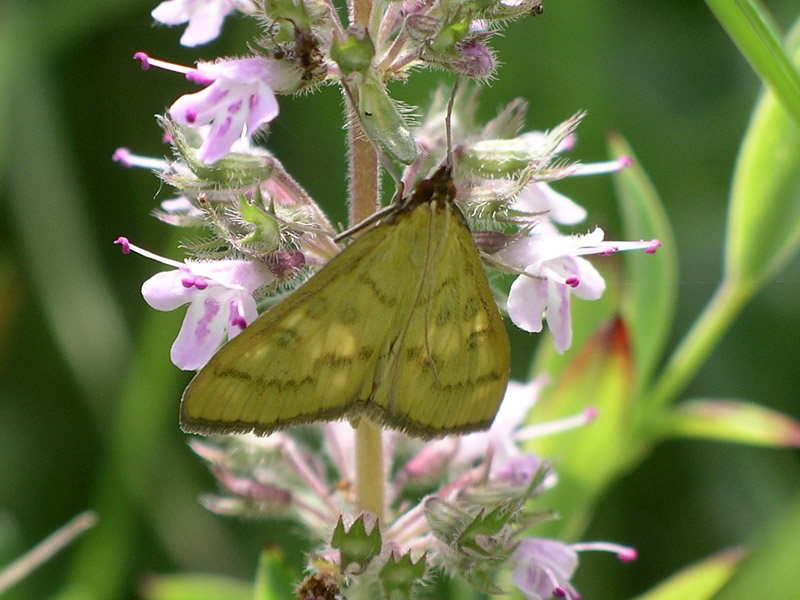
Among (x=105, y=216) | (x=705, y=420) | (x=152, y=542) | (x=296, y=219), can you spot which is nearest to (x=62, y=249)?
(x=105, y=216)

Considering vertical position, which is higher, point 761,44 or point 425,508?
point 761,44

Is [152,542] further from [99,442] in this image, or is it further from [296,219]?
[296,219]

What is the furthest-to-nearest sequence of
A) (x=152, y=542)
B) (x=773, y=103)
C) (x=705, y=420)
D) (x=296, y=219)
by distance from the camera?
(x=152, y=542) < (x=705, y=420) < (x=773, y=103) < (x=296, y=219)

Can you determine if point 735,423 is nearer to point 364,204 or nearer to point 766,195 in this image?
point 766,195

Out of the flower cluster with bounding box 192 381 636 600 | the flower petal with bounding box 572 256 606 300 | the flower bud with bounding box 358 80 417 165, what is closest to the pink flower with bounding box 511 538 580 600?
the flower cluster with bounding box 192 381 636 600

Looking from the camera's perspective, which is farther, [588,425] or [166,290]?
[588,425]

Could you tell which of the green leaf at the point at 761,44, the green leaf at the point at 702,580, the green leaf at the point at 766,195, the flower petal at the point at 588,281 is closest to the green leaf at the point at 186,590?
the green leaf at the point at 702,580

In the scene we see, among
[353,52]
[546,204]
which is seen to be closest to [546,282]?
[546,204]
